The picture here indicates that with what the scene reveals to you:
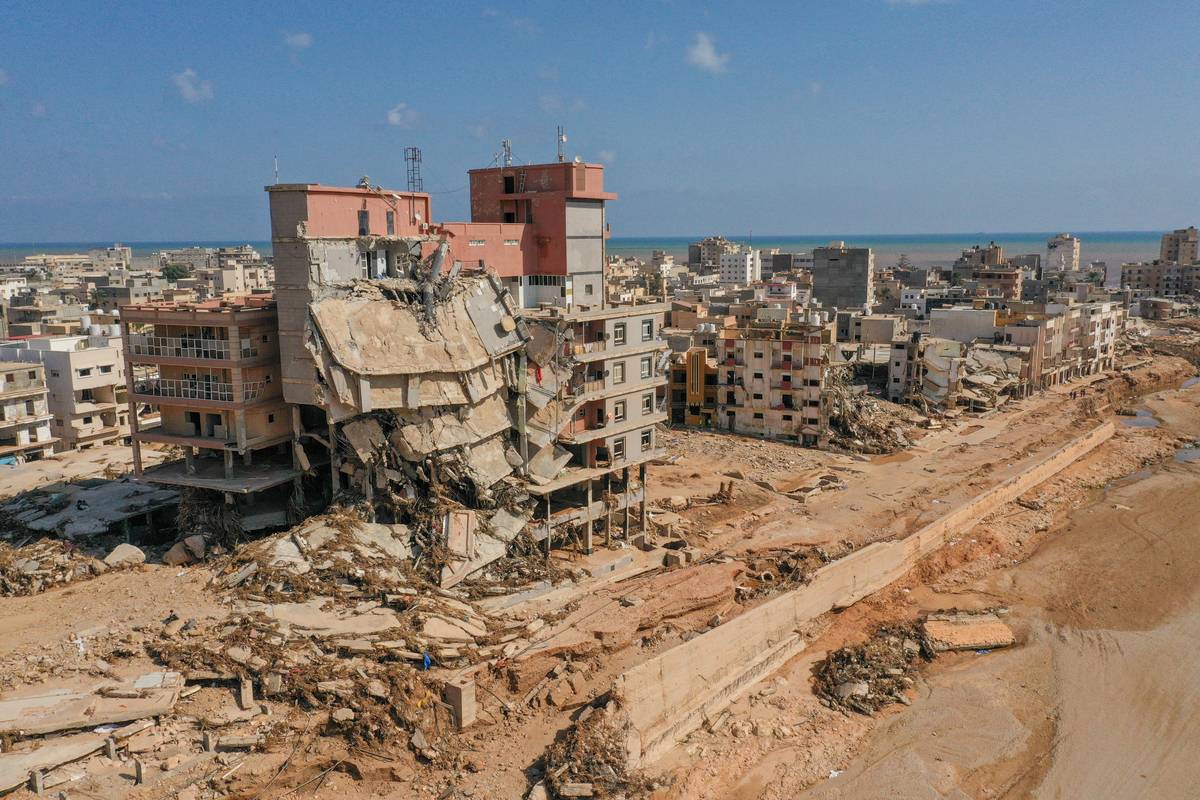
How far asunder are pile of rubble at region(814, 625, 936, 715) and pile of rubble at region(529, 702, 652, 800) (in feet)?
27.0

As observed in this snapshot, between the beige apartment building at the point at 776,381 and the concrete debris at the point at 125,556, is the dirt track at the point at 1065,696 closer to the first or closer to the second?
the beige apartment building at the point at 776,381

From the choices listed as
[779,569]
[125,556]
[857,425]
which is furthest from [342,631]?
[857,425]

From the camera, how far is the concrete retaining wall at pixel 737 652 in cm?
2620

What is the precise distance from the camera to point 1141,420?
73.4 metres

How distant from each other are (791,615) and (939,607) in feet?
25.1

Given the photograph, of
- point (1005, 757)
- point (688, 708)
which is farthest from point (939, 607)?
point (688, 708)

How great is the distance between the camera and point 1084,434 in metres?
62.5

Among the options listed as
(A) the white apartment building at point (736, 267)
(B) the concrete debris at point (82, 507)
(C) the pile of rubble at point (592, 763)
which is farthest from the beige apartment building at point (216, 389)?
(A) the white apartment building at point (736, 267)

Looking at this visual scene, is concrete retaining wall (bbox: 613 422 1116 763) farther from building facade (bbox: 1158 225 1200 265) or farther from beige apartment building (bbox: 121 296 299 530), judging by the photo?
building facade (bbox: 1158 225 1200 265)

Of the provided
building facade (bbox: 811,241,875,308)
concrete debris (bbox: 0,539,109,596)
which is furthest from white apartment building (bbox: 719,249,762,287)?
concrete debris (bbox: 0,539,109,596)

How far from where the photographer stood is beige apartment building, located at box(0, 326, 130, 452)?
49531 millimetres

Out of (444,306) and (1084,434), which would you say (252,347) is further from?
(1084,434)

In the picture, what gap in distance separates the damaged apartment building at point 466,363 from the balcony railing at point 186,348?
5.66 ft

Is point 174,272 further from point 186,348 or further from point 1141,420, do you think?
point 1141,420
